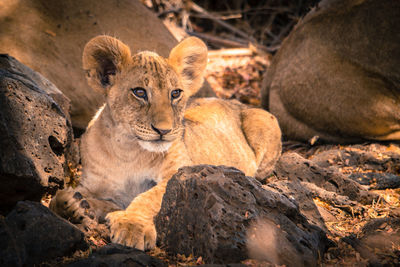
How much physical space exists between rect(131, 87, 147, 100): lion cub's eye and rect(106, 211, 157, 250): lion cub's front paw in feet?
2.78

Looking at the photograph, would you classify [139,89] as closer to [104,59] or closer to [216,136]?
[104,59]

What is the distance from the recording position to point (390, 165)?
13.9 ft

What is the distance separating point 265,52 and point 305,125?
133 inches

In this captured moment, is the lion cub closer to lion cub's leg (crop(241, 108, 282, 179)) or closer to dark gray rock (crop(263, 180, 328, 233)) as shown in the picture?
dark gray rock (crop(263, 180, 328, 233))

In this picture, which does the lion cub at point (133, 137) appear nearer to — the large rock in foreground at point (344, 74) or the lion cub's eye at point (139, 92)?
the lion cub's eye at point (139, 92)

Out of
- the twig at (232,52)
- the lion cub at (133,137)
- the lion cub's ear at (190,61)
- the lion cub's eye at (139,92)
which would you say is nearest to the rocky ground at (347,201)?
the lion cub at (133,137)

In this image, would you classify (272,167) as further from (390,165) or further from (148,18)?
(148,18)

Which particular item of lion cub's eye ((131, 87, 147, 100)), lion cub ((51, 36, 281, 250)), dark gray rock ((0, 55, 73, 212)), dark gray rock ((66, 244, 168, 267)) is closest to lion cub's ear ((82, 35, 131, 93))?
lion cub ((51, 36, 281, 250))

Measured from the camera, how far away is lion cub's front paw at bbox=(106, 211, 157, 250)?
2133 millimetres

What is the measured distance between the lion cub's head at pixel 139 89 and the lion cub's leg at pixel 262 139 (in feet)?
5.33

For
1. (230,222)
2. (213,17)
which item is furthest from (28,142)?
(213,17)

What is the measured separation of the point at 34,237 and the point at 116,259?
1.38 ft

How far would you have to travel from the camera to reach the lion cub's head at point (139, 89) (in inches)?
103

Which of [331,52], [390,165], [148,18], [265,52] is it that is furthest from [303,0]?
[390,165]
